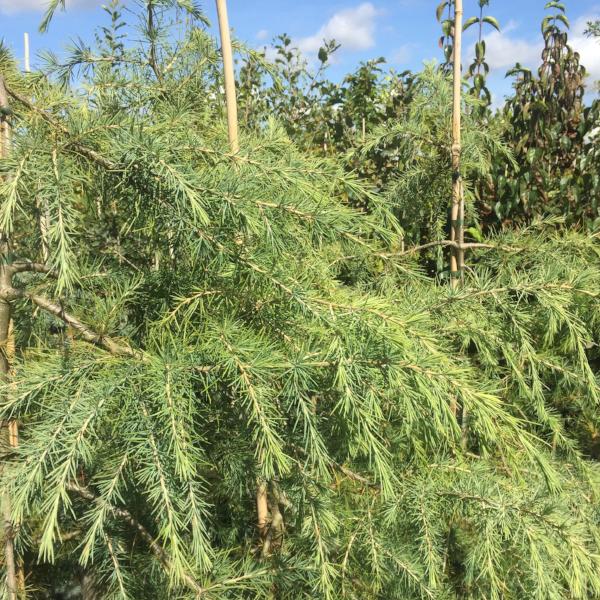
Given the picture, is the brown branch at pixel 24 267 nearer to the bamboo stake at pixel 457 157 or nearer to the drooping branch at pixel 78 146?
the drooping branch at pixel 78 146

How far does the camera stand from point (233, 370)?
2.20 feet

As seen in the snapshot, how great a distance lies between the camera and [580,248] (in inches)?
47.6

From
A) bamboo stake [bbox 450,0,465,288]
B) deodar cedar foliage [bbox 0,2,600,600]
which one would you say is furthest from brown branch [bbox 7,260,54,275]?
bamboo stake [bbox 450,0,465,288]

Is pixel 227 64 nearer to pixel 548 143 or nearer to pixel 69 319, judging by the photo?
pixel 69 319

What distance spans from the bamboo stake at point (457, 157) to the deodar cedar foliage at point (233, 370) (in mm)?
103

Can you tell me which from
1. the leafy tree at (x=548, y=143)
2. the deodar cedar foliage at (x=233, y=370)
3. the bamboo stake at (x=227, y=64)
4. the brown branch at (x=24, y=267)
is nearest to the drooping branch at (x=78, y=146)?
the deodar cedar foliage at (x=233, y=370)

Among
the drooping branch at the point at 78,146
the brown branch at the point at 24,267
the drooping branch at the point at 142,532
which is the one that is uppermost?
the drooping branch at the point at 78,146

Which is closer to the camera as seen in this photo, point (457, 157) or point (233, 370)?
point (233, 370)

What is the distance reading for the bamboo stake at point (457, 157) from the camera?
1154 millimetres

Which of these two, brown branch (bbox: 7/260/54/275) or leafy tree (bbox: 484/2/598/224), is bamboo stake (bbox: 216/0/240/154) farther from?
leafy tree (bbox: 484/2/598/224)

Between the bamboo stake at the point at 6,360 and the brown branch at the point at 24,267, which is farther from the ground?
the brown branch at the point at 24,267

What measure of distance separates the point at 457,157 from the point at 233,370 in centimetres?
75

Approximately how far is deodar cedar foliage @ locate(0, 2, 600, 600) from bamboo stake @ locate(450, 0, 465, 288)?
0.10 meters

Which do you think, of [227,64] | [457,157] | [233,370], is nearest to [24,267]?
[233,370]
